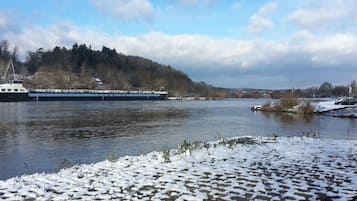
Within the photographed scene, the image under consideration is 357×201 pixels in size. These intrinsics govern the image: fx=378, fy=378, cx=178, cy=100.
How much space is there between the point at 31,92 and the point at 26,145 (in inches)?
3418

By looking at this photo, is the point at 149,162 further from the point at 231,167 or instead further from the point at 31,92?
the point at 31,92

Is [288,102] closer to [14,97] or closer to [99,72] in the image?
[14,97]

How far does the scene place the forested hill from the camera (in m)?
132

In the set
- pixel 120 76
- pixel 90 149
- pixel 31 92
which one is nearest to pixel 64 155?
pixel 90 149

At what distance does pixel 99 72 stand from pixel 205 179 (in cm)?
14851

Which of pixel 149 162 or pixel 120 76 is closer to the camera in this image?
pixel 149 162

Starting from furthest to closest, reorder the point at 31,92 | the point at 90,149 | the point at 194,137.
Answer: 1. the point at 31,92
2. the point at 194,137
3. the point at 90,149

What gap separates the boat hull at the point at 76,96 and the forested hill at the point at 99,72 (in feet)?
62.6

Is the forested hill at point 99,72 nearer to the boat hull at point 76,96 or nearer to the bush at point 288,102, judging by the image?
the boat hull at point 76,96

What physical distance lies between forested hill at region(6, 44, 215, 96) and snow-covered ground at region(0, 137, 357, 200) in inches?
4759

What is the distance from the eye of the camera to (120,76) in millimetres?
152125

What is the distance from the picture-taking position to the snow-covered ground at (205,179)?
6379 millimetres

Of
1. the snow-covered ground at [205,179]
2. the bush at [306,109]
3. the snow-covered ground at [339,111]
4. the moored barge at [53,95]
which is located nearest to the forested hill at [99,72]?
the moored barge at [53,95]

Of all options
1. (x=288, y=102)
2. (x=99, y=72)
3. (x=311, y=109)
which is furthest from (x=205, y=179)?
(x=99, y=72)
